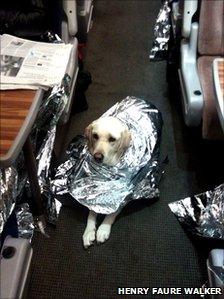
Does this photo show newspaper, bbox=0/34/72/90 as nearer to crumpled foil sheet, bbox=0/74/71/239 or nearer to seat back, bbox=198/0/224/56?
crumpled foil sheet, bbox=0/74/71/239

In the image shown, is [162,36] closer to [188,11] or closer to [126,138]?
[188,11]

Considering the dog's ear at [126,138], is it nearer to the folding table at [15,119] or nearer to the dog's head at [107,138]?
the dog's head at [107,138]

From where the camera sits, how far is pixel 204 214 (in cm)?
122

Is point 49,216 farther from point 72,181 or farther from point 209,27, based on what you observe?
point 209,27

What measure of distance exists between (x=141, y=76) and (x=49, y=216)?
1.21 m

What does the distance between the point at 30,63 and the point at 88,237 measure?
0.68 meters

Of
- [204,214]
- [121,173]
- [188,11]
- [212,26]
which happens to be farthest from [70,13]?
[204,214]

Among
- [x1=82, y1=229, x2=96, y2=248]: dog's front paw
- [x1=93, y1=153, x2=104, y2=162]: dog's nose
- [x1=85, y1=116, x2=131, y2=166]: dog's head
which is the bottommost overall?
[x1=82, y1=229, x2=96, y2=248]: dog's front paw

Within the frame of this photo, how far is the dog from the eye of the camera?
46.9 inches

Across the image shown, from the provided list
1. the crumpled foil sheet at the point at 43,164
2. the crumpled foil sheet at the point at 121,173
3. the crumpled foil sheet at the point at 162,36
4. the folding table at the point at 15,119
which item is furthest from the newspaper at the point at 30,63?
the crumpled foil sheet at the point at 162,36

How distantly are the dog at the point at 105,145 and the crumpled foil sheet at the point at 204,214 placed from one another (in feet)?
0.87

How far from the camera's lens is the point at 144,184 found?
138 centimetres

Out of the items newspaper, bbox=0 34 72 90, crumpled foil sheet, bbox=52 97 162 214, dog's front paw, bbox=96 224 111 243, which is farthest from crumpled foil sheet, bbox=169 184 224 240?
newspaper, bbox=0 34 72 90

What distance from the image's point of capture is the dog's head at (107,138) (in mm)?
1188
